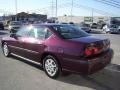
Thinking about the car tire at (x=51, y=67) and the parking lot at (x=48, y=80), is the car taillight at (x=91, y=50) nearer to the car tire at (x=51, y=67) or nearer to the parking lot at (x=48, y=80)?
the parking lot at (x=48, y=80)

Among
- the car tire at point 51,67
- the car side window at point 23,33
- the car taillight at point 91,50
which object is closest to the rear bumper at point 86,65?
the car taillight at point 91,50

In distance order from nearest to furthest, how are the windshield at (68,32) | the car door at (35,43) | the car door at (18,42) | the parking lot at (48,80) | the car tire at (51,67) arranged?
1. the parking lot at (48,80)
2. the car tire at (51,67)
3. the windshield at (68,32)
4. the car door at (35,43)
5. the car door at (18,42)

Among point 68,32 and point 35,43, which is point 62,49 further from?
point 35,43

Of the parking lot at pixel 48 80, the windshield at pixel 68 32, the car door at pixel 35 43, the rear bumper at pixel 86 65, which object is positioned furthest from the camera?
the car door at pixel 35 43

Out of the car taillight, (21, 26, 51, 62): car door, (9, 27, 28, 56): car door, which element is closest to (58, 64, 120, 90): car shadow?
the car taillight

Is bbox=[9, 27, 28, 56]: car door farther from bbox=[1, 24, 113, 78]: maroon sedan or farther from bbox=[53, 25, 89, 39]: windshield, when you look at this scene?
bbox=[53, 25, 89, 39]: windshield

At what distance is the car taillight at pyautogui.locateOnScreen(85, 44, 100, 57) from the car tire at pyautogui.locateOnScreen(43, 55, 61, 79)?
3.15 feet

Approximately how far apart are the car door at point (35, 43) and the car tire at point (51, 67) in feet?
1.07

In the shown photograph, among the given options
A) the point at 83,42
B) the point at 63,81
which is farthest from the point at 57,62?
the point at 83,42

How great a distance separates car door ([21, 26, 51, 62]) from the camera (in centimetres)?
606

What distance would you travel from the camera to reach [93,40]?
5379 mm

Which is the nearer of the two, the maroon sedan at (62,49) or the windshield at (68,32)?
the maroon sedan at (62,49)

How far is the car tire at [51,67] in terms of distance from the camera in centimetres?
561

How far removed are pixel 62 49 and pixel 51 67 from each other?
0.73 meters
